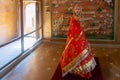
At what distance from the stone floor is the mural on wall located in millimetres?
429

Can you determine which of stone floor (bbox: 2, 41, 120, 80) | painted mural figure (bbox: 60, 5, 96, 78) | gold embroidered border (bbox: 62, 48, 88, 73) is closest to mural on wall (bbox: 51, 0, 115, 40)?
stone floor (bbox: 2, 41, 120, 80)

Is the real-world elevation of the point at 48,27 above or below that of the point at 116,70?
above

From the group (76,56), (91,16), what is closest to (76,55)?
(76,56)

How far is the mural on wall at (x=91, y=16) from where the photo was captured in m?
5.43

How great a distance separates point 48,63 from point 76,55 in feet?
3.25

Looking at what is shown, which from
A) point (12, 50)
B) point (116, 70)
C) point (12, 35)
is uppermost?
point (12, 35)

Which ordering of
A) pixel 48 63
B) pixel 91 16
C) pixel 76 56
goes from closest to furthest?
pixel 76 56 → pixel 48 63 → pixel 91 16

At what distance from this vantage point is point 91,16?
552 centimetres

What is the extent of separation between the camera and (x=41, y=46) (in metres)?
5.33

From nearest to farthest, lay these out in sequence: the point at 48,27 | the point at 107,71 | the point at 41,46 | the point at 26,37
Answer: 1. the point at 107,71
2. the point at 26,37
3. the point at 41,46
4. the point at 48,27

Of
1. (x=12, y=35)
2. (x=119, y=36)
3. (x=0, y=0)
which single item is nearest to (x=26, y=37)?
(x=12, y=35)

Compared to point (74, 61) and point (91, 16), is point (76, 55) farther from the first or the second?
point (91, 16)

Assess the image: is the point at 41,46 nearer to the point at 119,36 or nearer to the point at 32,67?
the point at 32,67

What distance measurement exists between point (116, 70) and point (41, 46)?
236 centimetres
